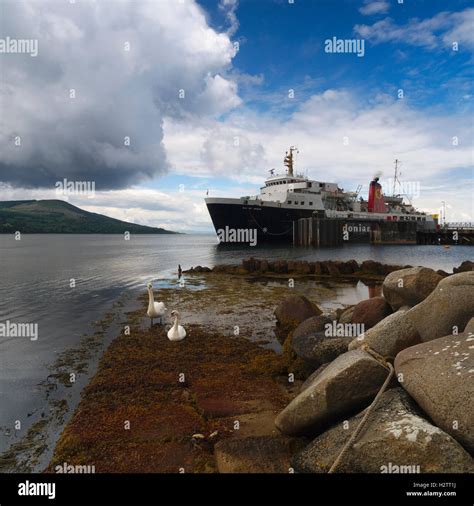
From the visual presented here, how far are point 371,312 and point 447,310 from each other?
3324mm

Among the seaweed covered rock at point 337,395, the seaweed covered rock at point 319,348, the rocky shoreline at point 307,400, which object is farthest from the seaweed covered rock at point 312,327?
the seaweed covered rock at point 337,395

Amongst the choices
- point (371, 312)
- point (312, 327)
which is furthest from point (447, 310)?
point (312, 327)

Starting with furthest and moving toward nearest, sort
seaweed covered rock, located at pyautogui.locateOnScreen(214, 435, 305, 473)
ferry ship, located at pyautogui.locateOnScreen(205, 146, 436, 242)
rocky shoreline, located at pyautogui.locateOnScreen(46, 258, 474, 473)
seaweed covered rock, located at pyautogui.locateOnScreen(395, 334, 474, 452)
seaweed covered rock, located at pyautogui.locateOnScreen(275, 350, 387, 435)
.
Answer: ferry ship, located at pyautogui.locateOnScreen(205, 146, 436, 242) < seaweed covered rock, located at pyautogui.locateOnScreen(275, 350, 387, 435) < seaweed covered rock, located at pyautogui.locateOnScreen(214, 435, 305, 473) < rocky shoreline, located at pyautogui.locateOnScreen(46, 258, 474, 473) < seaweed covered rock, located at pyautogui.locateOnScreen(395, 334, 474, 452)

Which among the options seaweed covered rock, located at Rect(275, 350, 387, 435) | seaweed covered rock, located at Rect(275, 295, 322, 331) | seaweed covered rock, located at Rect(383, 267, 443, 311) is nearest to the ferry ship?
seaweed covered rock, located at Rect(275, 295, 322, 331)

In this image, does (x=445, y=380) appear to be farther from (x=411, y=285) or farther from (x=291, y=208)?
(x=291, y=208)

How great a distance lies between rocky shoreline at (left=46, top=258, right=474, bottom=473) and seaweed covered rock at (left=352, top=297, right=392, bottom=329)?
0.03 metres

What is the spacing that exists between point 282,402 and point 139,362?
3.93 metres

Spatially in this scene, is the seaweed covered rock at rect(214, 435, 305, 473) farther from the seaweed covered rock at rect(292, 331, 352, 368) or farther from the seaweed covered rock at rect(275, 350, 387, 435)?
the seaweed covered rock at rect(292, 331, 352, 368)

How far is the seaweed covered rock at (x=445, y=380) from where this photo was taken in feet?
13.2

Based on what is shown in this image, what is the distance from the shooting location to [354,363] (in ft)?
16.2

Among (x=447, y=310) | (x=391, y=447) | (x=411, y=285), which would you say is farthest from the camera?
(x=411, y=285)

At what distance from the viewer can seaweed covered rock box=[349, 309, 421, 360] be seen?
239 inches

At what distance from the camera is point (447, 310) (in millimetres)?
5930
